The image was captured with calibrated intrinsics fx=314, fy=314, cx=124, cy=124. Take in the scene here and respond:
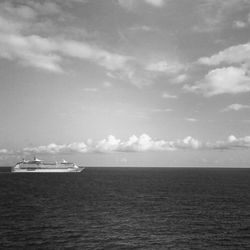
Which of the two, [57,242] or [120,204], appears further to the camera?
[120,204]

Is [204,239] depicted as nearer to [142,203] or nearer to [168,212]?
[168,212]

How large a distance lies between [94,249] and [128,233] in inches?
476

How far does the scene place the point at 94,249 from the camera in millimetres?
54219

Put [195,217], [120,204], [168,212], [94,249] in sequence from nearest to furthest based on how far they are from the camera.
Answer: [94,249]
[195,217]
[168,212]
[120,204]

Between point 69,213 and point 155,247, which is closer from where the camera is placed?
point 155,247

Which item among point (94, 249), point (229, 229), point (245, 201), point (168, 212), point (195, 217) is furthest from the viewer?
point (245, 201)

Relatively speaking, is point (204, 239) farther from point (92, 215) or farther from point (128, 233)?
point (92, 215)

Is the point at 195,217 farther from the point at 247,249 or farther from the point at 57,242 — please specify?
the point at 57,242

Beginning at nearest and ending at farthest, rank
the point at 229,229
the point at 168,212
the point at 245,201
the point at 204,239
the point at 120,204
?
the point at 204,239 < the point at 229,229 < the point at 168,212 < the point at 120,204 < the point at 245,201

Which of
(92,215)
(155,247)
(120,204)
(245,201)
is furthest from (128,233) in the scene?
(245,201)

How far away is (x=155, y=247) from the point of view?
55.9 m

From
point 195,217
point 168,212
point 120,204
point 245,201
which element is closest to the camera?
point 195,217

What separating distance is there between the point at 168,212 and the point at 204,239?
28883 millimetres

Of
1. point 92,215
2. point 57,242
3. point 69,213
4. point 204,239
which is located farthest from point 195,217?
point 57,242
